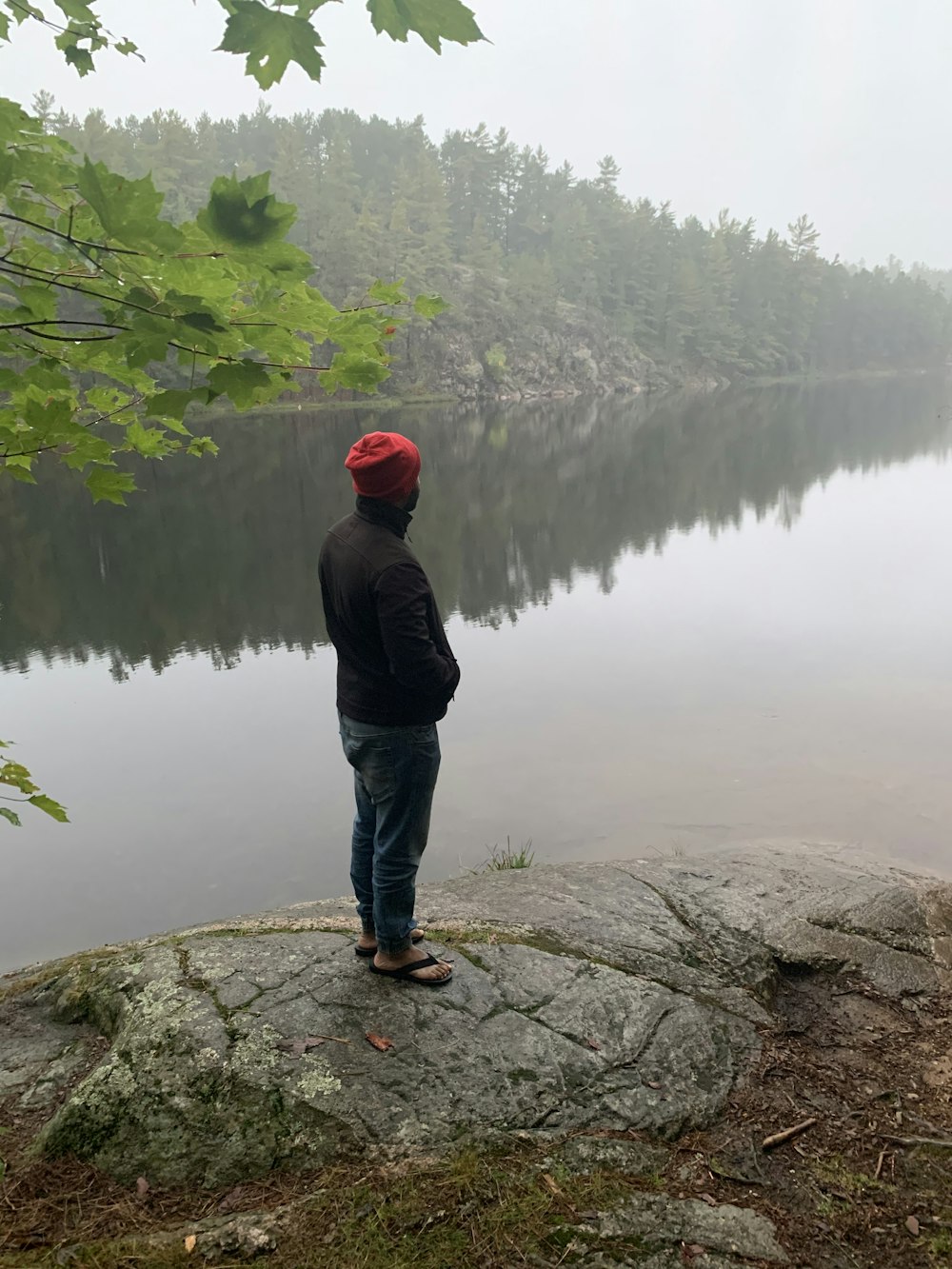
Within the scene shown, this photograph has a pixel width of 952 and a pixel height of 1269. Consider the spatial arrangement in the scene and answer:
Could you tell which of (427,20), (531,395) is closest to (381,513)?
(427,20)

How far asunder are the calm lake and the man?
340cm

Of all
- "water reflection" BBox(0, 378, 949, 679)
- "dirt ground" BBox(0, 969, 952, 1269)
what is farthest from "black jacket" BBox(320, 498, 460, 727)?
"water reflection" BBox(0, 378, 949, 679)

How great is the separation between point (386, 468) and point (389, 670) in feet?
2.32

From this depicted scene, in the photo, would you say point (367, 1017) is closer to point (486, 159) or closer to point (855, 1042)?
point (855, 1042)

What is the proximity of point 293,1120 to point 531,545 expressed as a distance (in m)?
16.2

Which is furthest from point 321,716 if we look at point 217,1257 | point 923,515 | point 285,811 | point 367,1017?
point 923,515

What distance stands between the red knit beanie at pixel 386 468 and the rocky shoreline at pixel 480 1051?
1.84m

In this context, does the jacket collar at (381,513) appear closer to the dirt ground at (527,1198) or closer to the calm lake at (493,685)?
the dirt ground at (527,1198)

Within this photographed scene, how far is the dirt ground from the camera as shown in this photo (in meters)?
2.04

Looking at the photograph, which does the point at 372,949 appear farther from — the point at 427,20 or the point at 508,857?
the point at 508,857

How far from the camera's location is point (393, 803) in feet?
Result: 9.74

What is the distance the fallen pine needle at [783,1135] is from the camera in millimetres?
2613

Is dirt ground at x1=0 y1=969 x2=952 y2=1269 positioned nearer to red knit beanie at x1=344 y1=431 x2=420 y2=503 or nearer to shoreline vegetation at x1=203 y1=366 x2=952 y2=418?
red knit beanie at x1=344 y1=431 x2=420 y2=503

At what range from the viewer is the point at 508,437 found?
127 feet
